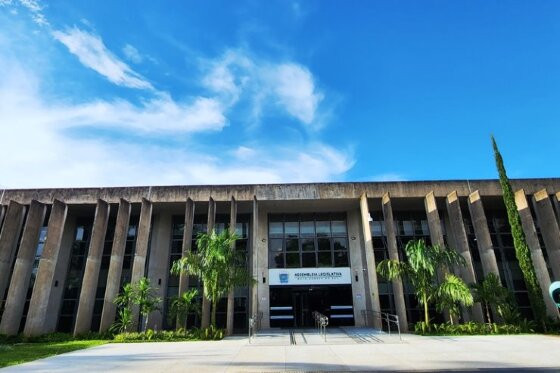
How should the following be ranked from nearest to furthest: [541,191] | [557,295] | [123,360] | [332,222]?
1. [123,360]
2. [557,295]
3. [541,191]
4. [332,222]

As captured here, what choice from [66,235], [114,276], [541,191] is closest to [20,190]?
[66,235]

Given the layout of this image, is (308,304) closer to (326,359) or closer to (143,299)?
(143,299)

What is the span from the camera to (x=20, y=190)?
63.9 ft

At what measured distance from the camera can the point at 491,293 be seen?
15578mm

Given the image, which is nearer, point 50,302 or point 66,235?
point 50,302

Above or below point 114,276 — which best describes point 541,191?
above

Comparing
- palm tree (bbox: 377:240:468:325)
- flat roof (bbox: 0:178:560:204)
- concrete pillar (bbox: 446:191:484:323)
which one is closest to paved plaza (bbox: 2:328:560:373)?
palm tree (bbox: 377:240:468:325)

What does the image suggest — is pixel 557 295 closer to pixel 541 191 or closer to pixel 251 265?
pixel 541 191

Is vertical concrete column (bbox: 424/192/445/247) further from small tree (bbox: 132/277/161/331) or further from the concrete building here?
small tree (bbox: 132/277/161/331)

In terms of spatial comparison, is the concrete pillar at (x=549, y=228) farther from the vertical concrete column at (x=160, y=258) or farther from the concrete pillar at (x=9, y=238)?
the concrete pillar at (x=9, y=238)

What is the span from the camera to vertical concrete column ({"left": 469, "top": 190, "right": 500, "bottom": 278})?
17.4m

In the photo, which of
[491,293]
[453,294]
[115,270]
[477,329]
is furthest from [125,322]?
[491,293]

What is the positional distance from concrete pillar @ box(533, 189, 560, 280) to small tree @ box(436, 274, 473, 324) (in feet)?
22.1

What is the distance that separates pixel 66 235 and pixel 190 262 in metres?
10.1
